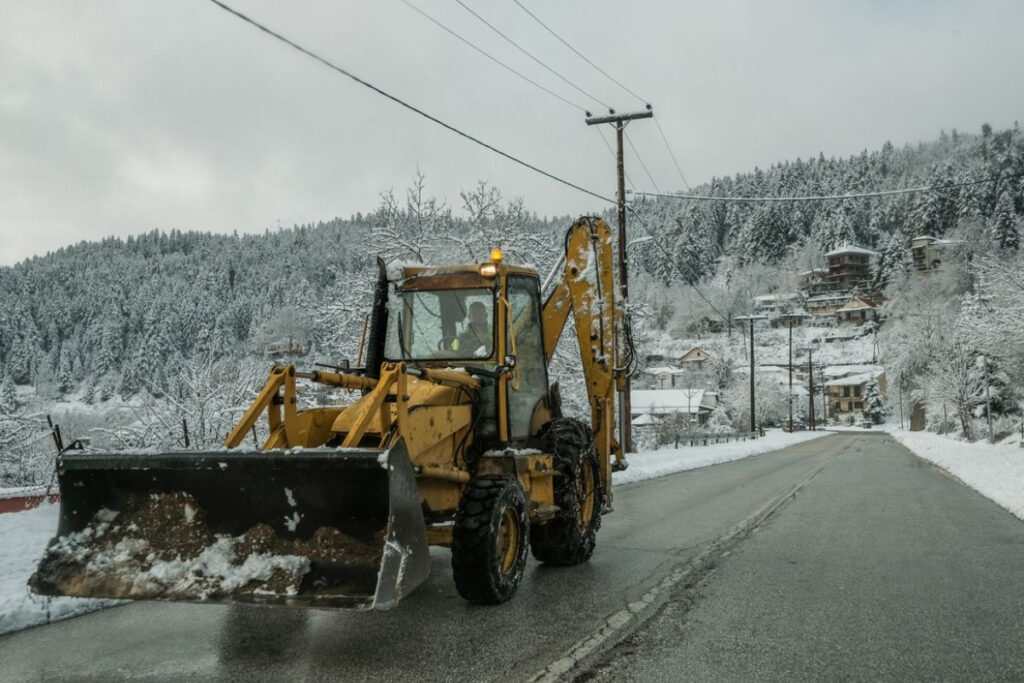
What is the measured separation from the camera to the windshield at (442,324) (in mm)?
6883

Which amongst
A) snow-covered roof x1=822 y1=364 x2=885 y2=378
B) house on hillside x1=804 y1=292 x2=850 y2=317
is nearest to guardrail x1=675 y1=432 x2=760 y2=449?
snow-covered roof x1=822 y1=364 x2=885 y2=378

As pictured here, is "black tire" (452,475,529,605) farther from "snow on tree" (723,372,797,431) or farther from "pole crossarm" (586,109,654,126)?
"snow on tree" (723,372,797,431)

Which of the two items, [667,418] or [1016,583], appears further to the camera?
[667,418]

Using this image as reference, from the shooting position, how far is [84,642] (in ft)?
16.4

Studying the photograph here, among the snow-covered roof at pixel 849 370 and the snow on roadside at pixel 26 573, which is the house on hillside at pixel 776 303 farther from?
the snow on roadside at pixel 26 573

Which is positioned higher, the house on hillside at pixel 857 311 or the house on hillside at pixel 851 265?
the house on hillside at pixel 851 265

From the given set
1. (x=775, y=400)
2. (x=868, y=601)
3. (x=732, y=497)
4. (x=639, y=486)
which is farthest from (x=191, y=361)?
(x=775, y=400)

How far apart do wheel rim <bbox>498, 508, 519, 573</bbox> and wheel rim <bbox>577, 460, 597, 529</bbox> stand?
78.6 inches

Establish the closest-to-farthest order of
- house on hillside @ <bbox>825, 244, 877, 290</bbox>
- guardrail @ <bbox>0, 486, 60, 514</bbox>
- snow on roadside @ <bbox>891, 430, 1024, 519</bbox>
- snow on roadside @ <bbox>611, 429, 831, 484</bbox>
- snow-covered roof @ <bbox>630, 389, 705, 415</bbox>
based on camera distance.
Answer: guardrail @ <bbox>0, 486, 60, 514</bbox>, snow on roadside @ <bbox>891, 430, 1024, 519</bbox>, snow on roadside @ <bbox>611, 429, 831, 484</bbox>, snow-covered roof @ <bbox>630, 389, 705, 415</bbox>, house on hillside @ <bbox>825, 244, 877, 290</bbox>

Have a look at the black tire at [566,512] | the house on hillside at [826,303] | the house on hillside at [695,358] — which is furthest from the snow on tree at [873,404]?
the black tire at [566,512]

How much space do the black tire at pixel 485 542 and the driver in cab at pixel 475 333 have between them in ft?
4.59

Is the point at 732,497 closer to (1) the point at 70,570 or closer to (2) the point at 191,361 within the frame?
(1) the point at 70,570

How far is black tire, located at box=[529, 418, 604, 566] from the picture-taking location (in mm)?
7387

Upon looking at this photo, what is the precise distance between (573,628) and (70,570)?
317 centimetres
